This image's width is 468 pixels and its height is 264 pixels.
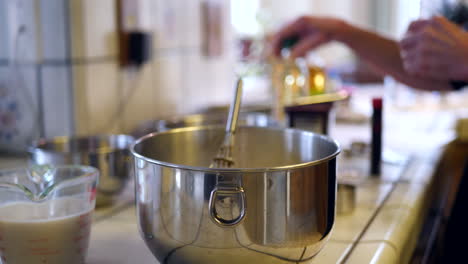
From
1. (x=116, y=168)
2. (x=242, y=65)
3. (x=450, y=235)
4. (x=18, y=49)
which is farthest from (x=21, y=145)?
(x=242, y=65)

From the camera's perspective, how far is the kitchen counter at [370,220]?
→ 0.62 meters

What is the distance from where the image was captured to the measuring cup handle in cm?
45

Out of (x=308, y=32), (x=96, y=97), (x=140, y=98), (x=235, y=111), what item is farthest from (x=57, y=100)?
(x=308, y=32)

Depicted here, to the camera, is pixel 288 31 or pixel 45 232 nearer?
pixel 45 232

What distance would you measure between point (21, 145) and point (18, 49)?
0.61 ft

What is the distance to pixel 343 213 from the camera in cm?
77

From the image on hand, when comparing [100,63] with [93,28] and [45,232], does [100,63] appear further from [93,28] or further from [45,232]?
[45,232]

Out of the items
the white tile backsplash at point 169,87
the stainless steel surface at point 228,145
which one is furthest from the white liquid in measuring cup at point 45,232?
the white tile backsplash at point 169,87

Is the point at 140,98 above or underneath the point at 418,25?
underneath

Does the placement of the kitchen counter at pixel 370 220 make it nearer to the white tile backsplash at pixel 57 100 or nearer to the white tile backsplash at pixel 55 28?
the white tile backsplash at pixel 57 100

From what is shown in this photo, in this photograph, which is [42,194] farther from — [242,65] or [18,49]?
[242,65]

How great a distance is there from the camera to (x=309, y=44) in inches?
49.2

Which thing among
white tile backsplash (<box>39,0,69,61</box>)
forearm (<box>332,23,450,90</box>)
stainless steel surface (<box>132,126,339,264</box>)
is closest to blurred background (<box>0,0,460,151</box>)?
white tile backsplash (<box>39,0,69,61</box>)

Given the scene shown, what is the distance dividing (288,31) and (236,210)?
0.86 m
